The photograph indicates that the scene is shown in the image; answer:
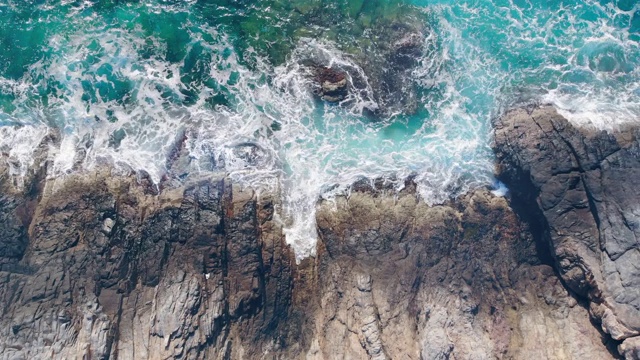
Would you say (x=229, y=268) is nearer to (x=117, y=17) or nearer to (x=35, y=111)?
(x=35, y=111)

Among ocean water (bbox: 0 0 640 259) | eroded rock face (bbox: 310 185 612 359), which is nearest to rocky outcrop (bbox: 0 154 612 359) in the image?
eroded rock face (bbox: 310 185 612 359)

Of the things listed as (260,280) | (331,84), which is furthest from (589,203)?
(260,280)

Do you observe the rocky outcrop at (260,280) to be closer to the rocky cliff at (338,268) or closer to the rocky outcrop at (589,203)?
the rocky cliff at (338,268)

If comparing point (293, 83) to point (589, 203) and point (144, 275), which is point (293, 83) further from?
point (589, 203)

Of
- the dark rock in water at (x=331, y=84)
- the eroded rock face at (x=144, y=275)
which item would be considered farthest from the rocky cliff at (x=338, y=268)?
the dark rock in water at (x=331, y=84)

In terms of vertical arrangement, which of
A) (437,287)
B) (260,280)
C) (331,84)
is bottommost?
(260,280)
